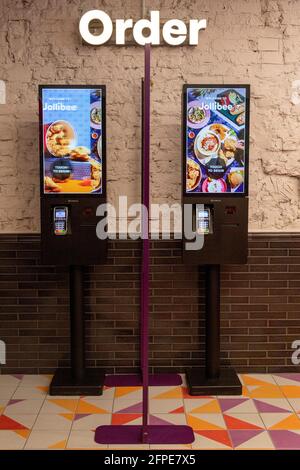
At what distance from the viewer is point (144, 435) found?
353cm

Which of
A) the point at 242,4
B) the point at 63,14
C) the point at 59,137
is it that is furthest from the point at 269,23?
the point at 59,137

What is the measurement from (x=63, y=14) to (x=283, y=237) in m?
2.39

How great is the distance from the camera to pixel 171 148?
4.61 meters

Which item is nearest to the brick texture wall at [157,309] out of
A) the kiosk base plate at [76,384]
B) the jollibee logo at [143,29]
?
the kiosk base plate at [76,384]

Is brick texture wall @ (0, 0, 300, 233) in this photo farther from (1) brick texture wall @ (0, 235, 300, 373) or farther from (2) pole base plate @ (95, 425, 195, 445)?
(2) pole base plate @ (95, 425, 195, 445)

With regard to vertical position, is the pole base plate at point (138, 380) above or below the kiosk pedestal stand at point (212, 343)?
below

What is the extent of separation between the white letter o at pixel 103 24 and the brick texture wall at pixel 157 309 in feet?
5.04

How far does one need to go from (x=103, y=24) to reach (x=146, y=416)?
9.26 ft

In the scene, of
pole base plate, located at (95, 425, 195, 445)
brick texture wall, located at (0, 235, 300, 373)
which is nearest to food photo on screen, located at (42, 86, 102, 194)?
brick texture wall, located at (0, 235, 300, 373)

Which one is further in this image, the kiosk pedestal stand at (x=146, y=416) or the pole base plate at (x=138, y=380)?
the pole base plate at (x=138, y=380)

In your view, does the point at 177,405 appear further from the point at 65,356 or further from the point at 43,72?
the point at 43,72

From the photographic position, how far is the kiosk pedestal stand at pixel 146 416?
11.3ft

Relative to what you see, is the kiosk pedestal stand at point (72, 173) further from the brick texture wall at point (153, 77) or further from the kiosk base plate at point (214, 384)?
the kiosk base plate at point (214, 384)

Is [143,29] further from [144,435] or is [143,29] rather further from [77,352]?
[144,435]
